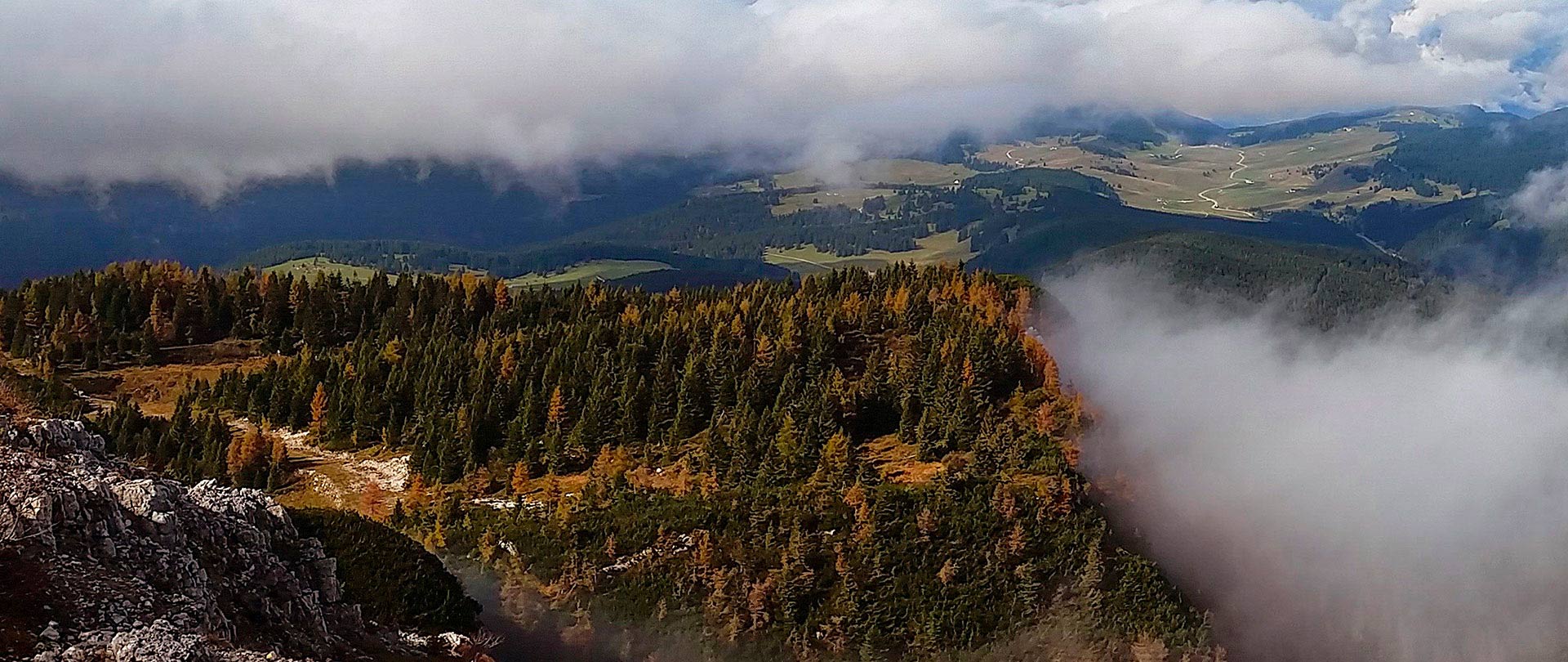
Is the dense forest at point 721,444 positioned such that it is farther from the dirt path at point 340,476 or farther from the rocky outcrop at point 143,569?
the rocky outcrop at point 143,569

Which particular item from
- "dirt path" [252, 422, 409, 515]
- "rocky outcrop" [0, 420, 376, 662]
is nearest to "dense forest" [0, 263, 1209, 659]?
"dirt path" [252, 422, 409, 515]

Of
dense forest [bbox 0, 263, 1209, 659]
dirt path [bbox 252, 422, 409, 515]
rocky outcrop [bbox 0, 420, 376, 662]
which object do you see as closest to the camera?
rocky outcrop [bbox 0, 420, 376, 662]

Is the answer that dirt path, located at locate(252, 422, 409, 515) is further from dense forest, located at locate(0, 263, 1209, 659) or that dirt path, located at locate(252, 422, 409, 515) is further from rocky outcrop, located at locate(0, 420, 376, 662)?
rocky outcrop, located at locate(0, 420, 376, 662)

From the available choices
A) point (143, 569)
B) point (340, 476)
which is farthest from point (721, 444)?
point (143, 569)

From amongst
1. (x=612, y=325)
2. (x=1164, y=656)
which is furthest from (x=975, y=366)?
(x=612, y=325)

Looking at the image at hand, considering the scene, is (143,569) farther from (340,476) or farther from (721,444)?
(340,476)
